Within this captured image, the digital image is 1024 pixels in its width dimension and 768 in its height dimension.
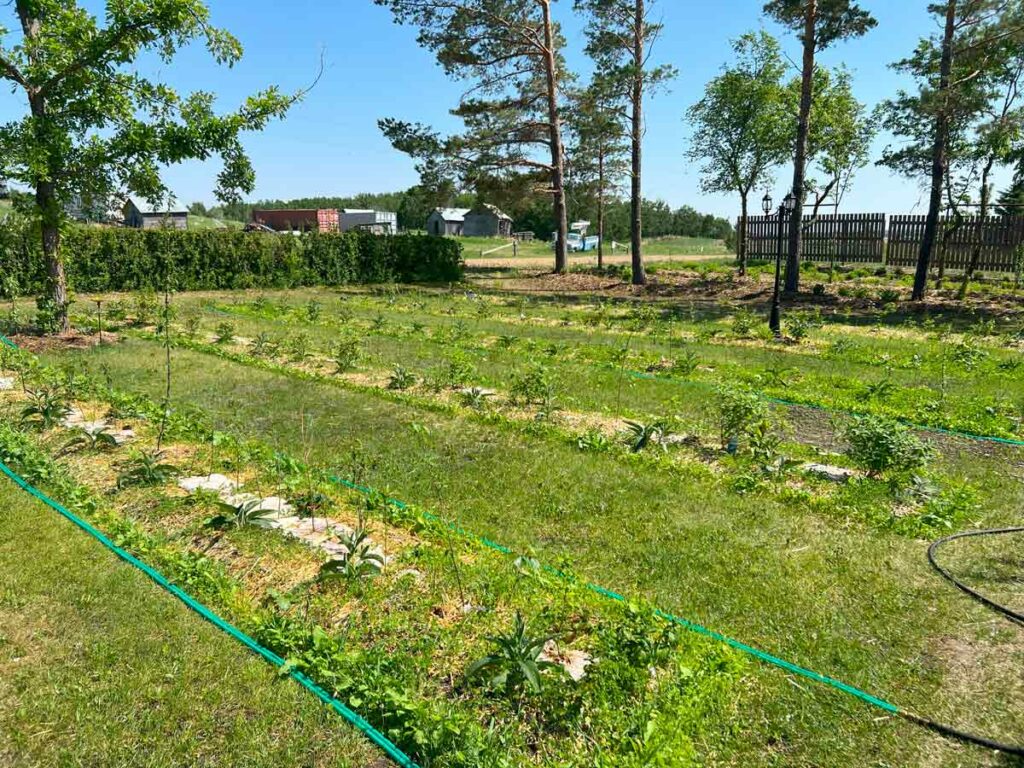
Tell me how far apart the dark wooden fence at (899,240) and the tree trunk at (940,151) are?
2.63m

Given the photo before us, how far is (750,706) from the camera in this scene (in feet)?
9.49

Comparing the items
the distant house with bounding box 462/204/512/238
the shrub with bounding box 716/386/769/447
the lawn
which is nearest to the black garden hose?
the lawn

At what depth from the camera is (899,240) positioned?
22688 mm

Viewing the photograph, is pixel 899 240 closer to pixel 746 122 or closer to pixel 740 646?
pixel 746 122

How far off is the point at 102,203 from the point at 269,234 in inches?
438

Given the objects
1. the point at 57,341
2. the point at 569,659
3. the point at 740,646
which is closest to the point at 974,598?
the point at 740,646

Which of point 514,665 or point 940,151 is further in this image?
point 940,151

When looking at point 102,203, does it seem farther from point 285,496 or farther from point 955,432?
point 955,432

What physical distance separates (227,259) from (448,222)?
1729 inches

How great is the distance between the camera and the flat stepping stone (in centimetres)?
500

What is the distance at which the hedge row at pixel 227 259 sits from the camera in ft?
55.6

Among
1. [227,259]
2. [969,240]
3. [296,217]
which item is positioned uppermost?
[296,217]

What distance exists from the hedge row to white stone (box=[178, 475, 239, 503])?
10.6 meters

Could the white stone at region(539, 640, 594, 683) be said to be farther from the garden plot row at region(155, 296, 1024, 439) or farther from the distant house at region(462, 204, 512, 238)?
the distant house at region(462, 204, 512, 238)
